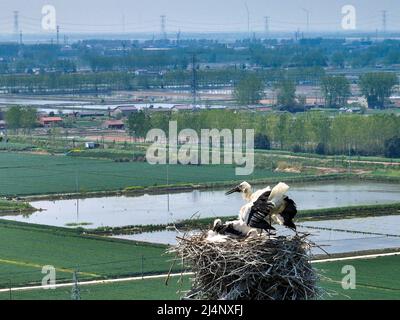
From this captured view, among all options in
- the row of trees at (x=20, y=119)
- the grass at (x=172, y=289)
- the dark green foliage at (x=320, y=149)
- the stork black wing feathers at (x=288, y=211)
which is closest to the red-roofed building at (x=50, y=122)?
the row of trees at (x=20, y=119)

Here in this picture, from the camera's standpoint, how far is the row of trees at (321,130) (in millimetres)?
27578

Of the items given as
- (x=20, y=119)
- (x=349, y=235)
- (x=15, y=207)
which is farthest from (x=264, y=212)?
(x=20, y=119)

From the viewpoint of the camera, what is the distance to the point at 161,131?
99.4 ft

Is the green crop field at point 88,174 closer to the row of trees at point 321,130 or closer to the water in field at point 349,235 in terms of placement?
the row of trees at point 321,130

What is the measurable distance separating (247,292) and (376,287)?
8512 millimetres

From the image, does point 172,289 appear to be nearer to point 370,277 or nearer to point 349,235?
point 370,277

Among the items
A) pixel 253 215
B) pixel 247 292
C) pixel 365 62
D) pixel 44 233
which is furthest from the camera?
pixel 365 62

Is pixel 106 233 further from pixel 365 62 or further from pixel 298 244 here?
pixel 365 62

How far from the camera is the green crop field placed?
21516 millimetres

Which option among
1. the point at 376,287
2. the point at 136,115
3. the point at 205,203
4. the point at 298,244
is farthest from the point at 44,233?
the point at 136,115

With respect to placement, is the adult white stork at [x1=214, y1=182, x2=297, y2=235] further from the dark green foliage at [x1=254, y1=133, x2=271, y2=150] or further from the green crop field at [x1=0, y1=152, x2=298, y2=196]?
the dark green foliage at [x1=254, y1=133, x2=271, y2=150]

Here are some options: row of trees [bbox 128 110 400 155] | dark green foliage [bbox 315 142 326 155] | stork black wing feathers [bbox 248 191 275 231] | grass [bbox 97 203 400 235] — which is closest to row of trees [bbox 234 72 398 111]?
row of trees [bbox 128 110 400 155]

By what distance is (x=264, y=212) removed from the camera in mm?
3344

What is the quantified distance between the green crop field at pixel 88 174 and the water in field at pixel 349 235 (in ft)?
15.6
